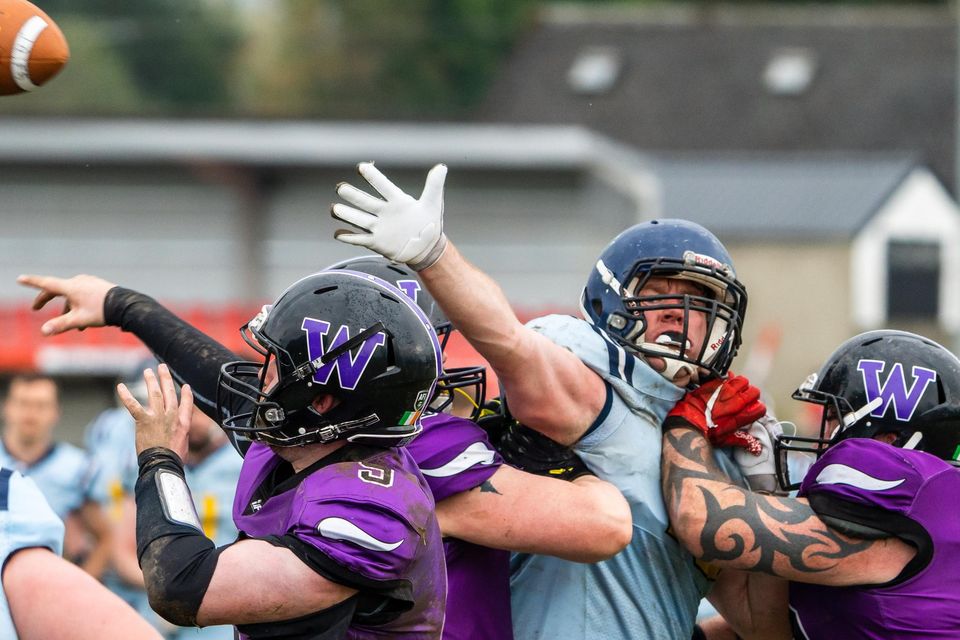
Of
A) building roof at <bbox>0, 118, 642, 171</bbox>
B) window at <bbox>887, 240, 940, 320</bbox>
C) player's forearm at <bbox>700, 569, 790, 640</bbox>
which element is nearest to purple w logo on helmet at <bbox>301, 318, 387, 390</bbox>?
player's forearm at <bbox>700, 569, 790, 640</bbox>

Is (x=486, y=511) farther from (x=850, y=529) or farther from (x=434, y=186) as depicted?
(x=850, y=529)

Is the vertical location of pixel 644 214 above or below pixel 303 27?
below

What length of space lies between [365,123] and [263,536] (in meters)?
22.3

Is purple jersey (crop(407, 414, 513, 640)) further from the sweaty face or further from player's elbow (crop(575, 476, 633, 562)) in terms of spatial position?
the sweaty face

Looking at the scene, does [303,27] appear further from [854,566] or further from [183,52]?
[854,566]

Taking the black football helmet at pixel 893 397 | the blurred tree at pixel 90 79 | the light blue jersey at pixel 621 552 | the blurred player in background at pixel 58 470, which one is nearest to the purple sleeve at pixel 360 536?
the light blue jersey at pixel 621 552

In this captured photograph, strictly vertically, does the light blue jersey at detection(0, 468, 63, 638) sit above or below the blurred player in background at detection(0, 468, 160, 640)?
above

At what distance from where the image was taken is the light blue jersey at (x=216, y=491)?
7.29 metres

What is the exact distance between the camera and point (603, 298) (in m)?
3.58

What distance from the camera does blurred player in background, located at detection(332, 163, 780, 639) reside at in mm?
3334

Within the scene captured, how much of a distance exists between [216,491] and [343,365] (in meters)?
4.60

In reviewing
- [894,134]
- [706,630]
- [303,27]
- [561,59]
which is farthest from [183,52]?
[706,630]

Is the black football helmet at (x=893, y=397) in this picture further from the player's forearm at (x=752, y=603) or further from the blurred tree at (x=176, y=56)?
the blurred tree at (x=176, y=56)

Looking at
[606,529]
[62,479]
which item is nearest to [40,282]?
[606,529]
